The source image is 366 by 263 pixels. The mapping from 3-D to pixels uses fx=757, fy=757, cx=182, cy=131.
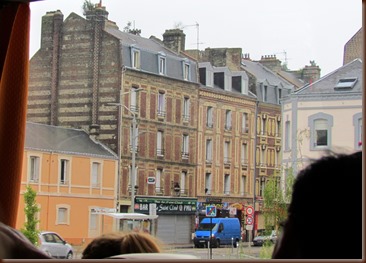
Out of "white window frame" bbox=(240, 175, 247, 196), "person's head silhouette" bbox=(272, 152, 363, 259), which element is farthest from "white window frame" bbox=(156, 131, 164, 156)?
"person's head silhouette" bbox=(272, 152, 363, 259)

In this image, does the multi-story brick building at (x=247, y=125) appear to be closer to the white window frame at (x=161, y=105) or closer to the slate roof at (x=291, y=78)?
the slate roof at (x=291, y=78)

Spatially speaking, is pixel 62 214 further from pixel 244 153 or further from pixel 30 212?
pixel 244 153

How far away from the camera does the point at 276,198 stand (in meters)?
2.36

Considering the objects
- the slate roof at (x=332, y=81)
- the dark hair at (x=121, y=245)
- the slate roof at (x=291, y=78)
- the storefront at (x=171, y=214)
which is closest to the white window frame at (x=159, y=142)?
the storefront at (x=171, y=214)

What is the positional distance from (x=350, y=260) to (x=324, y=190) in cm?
12

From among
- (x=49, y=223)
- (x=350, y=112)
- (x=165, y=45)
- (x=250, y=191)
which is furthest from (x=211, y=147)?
(x=350, y=112)

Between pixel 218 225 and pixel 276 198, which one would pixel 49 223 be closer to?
pixel 218 225

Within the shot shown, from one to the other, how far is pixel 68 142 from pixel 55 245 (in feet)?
3.30

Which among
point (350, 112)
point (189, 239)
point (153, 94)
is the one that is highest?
point (153, 94)

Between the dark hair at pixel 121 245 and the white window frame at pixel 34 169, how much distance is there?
1.18m

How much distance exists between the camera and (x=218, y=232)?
2.74 metres

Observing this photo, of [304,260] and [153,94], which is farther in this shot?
[153,94]

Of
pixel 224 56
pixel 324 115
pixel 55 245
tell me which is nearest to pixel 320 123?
pixel 324 115

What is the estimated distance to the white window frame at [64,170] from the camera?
3.00m
